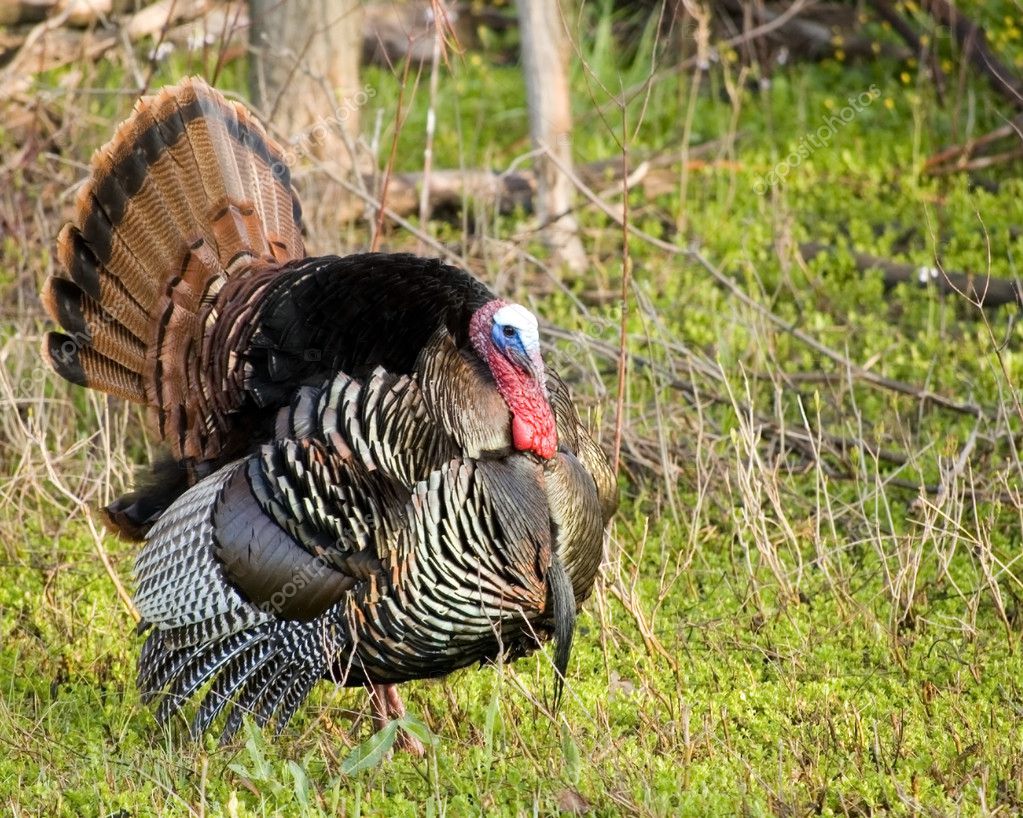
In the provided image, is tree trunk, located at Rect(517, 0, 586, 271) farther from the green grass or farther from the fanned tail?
the fanned tail

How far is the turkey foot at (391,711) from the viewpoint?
4.22 metres

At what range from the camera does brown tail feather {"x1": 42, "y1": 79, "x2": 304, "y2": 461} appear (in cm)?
460

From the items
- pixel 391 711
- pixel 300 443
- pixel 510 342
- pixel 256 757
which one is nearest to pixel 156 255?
pixel 300 443

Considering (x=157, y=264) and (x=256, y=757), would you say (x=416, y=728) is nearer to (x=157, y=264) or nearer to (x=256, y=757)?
(x=256, y=757)

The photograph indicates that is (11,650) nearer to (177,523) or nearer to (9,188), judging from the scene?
(177,523)

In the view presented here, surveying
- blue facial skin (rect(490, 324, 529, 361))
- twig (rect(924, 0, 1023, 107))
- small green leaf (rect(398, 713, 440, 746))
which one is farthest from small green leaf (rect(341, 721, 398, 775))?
twig (rect(924, 0, 1023, 107))

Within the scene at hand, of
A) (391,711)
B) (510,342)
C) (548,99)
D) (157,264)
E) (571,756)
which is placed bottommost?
(391,711)

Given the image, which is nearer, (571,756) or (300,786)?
(300,786)

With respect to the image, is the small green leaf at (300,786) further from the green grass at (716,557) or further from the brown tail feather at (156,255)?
the brown tail feather at (156,255)

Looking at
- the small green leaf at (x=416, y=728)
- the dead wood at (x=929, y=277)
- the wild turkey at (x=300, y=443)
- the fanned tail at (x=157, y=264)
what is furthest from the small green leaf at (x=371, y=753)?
the dead wood at (x=929, y=277)

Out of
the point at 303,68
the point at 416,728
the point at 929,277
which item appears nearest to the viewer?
the point at 416,728

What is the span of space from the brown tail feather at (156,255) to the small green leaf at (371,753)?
3.88ft

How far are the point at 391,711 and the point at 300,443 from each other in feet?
3.11

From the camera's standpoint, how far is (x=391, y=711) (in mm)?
4379
